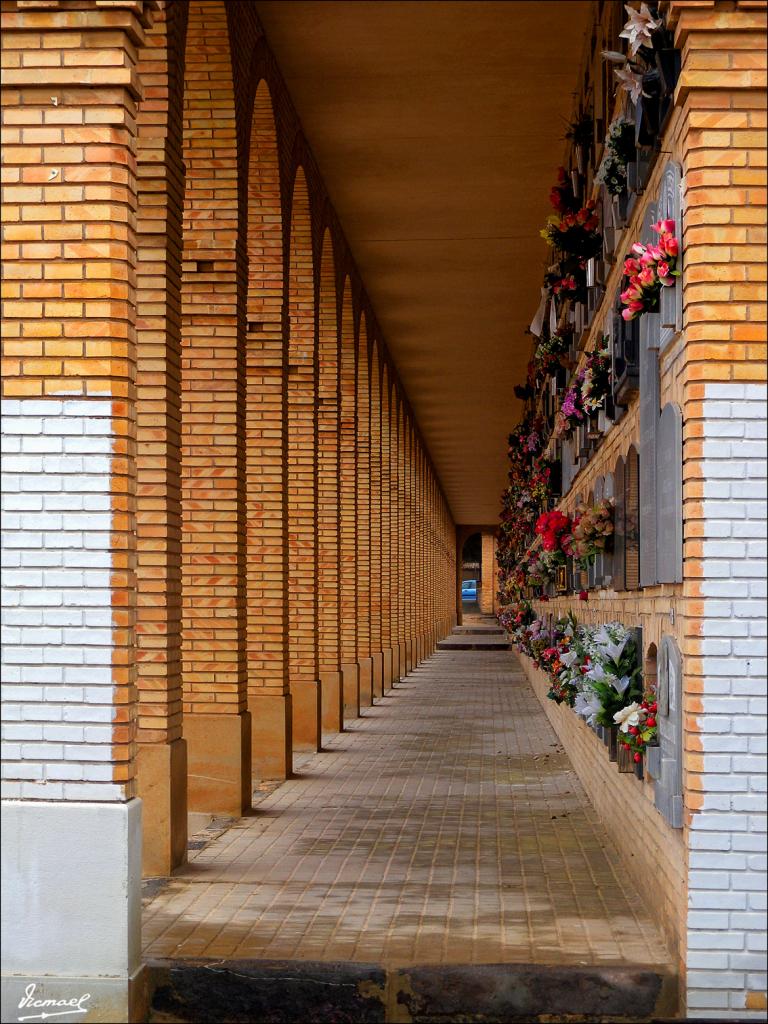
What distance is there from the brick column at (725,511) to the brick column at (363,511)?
49.2ft

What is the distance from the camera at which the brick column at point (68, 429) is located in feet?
18.7

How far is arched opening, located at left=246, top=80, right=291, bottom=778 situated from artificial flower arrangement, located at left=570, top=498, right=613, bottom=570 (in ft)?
12.2

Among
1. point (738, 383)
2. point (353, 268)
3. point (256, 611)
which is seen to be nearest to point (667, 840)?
point (738, 383)

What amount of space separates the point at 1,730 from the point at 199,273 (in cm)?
501

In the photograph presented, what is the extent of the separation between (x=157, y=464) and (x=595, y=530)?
2655 mm

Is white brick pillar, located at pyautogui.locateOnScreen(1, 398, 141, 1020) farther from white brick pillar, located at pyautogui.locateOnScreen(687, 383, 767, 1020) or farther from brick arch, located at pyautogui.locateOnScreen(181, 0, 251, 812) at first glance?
brick arch, located at pyautogui.locateOnScreen(181, 0, 251, 812)

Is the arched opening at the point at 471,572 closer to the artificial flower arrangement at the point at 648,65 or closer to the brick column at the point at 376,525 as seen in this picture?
the brick column at the point at 376,525

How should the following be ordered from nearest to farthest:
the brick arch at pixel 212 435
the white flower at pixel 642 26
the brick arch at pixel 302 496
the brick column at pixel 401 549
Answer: the white flower at pixel 642 26 → the brick arch at pixel 212 435 → the brick arch at pixel 302 496 → the brick column at pixel 401 549

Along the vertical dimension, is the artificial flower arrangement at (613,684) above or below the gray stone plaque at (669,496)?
below

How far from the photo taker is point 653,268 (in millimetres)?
5996

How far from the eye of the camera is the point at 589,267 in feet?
33.4

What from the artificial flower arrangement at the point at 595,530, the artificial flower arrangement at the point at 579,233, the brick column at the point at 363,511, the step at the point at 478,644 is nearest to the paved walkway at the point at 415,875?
the artificial flower arrangement at the point at 595,530

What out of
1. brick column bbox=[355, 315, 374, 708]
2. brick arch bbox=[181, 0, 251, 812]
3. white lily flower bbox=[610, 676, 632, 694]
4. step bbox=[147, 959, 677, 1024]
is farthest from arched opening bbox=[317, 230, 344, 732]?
step bbox=[147, 959, 677, 1024]

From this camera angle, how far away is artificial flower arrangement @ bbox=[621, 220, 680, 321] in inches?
232
